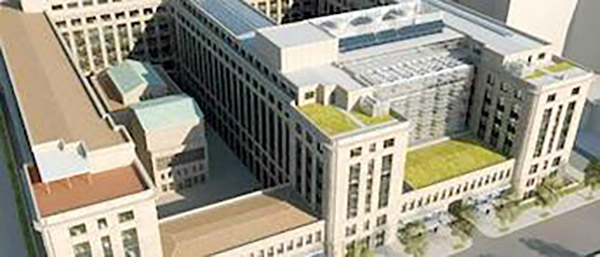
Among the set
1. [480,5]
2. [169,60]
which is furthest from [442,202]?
[169,60]

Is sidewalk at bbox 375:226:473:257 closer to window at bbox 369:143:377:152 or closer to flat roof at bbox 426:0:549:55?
window at bbox 369:143:377:152

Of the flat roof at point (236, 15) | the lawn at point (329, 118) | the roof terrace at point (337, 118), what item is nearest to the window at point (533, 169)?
the roof terrace at point (337, 118)

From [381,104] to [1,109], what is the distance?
83656mm

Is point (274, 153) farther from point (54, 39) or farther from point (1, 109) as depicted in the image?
point (1, 109)

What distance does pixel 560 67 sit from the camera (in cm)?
9756

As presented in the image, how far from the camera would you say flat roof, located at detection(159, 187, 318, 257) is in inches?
3164

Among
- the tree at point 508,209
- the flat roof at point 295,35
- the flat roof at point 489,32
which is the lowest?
→ the tree at point 508,209

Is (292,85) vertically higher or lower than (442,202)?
higher

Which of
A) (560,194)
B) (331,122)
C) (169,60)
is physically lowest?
(560,194)

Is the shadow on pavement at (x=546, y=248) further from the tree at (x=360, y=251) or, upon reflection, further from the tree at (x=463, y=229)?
the tree at (x=360, y=251)

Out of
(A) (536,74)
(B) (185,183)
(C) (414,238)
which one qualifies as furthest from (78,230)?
(A) (536,74)

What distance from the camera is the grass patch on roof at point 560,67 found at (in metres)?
96.6

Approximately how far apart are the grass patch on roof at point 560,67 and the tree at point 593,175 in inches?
707

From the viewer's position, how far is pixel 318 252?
284 feet
